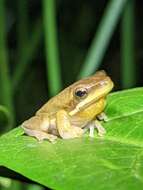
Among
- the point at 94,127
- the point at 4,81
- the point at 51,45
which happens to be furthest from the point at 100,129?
the point at 4,81

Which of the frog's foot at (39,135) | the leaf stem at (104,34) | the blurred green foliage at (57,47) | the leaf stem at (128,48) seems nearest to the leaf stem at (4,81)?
the blurred green foliage at (57,47)

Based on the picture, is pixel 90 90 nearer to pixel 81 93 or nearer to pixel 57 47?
pixel 81 93

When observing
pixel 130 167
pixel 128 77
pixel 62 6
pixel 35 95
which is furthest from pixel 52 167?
pixel 62 6

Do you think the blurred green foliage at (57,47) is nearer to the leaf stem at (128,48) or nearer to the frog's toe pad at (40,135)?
the leaf stem at (128,48)

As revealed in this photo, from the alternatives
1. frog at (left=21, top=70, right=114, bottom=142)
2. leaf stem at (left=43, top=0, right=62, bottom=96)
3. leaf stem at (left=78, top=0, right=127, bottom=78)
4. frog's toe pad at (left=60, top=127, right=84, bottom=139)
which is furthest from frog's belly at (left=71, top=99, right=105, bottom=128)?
leaf stem at (left=43, top=0, right=62, bottom=96)

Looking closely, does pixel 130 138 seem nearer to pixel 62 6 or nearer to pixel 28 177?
pixel 28 177

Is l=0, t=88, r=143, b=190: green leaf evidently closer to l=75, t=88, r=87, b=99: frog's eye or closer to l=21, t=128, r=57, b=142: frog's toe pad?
l=21, t=128, r=57, b=142: frog's toe pad

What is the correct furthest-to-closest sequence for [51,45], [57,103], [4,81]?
[4,81], [51,45], [57,103]
